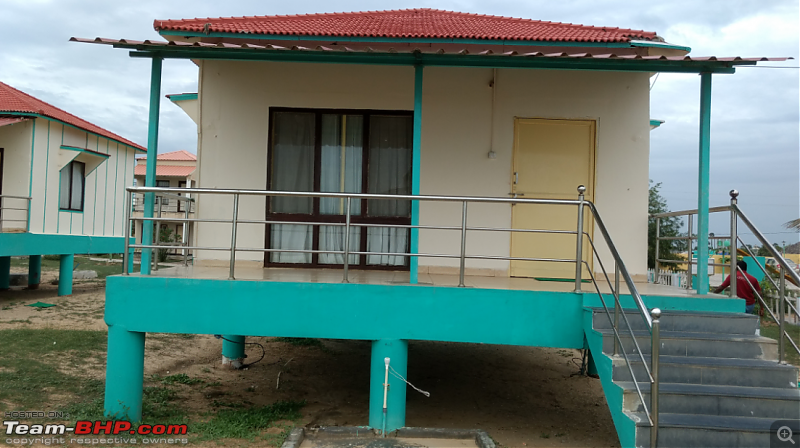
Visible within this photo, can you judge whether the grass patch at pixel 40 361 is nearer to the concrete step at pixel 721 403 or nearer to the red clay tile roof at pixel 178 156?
the concrete step at pixel 721 403

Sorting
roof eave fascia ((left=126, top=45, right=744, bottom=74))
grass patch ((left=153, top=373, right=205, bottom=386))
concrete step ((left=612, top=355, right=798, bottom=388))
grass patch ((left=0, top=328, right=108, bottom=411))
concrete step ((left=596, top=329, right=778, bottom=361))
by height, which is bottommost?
grass patch ((left=153, top=373, right=205, bottom=386))

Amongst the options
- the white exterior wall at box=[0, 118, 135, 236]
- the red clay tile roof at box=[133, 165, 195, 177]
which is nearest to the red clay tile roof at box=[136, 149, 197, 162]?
the red clay tile roof at box=[133, 165, 195, 177]

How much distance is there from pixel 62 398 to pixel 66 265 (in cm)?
1088

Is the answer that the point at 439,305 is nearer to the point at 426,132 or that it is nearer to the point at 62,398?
the point at 426,132

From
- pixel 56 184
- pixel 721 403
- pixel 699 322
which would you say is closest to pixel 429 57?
pixel 699 322

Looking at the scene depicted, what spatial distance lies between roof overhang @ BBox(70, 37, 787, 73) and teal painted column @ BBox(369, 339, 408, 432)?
292 centimetres

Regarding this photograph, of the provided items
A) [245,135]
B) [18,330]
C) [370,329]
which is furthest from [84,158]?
[370,329]

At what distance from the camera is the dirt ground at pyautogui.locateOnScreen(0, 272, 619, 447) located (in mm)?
6816

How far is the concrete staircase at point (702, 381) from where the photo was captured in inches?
170

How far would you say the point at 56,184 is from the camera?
15172mm

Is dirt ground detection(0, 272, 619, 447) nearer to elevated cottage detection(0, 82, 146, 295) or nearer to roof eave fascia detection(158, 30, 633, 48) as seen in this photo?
elevated cottage detection(0, 82, 146, 295)

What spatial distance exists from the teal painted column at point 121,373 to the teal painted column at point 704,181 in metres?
5.89

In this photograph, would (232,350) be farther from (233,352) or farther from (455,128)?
(455,128)

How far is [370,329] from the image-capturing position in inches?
222
